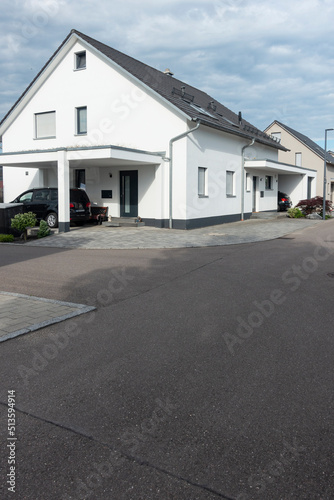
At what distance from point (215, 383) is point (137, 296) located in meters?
3.36

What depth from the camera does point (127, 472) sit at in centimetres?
266

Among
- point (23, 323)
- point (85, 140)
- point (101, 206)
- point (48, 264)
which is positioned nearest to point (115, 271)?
point (48, 264)

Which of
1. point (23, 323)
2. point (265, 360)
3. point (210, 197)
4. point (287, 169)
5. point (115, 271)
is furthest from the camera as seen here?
point (287, 169)

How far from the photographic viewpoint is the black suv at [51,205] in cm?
1872

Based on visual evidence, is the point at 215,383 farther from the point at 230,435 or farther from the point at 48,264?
the point at 48,264

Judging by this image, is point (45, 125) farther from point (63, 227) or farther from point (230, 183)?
point (230, 183)

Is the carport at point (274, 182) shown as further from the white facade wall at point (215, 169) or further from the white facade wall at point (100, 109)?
the white facade wall at point (100, 109)

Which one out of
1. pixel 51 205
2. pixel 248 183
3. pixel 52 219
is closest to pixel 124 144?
pixel 51 205

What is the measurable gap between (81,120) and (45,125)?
2504 mm

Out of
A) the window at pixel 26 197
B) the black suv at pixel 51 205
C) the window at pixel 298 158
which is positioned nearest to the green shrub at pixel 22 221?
the black suv at pixel 51 205

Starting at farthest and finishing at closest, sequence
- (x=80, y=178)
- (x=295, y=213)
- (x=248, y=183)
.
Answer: (x=295, y=213)
(x=248, y=183)
(x=80, y=178)

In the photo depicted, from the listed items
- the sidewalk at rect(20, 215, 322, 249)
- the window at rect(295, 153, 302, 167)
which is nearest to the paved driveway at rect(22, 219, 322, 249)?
the sidewalk at rect(20, 215, 322, 249)

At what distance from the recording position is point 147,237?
51.6 ft

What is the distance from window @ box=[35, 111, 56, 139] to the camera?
22.8 meters
